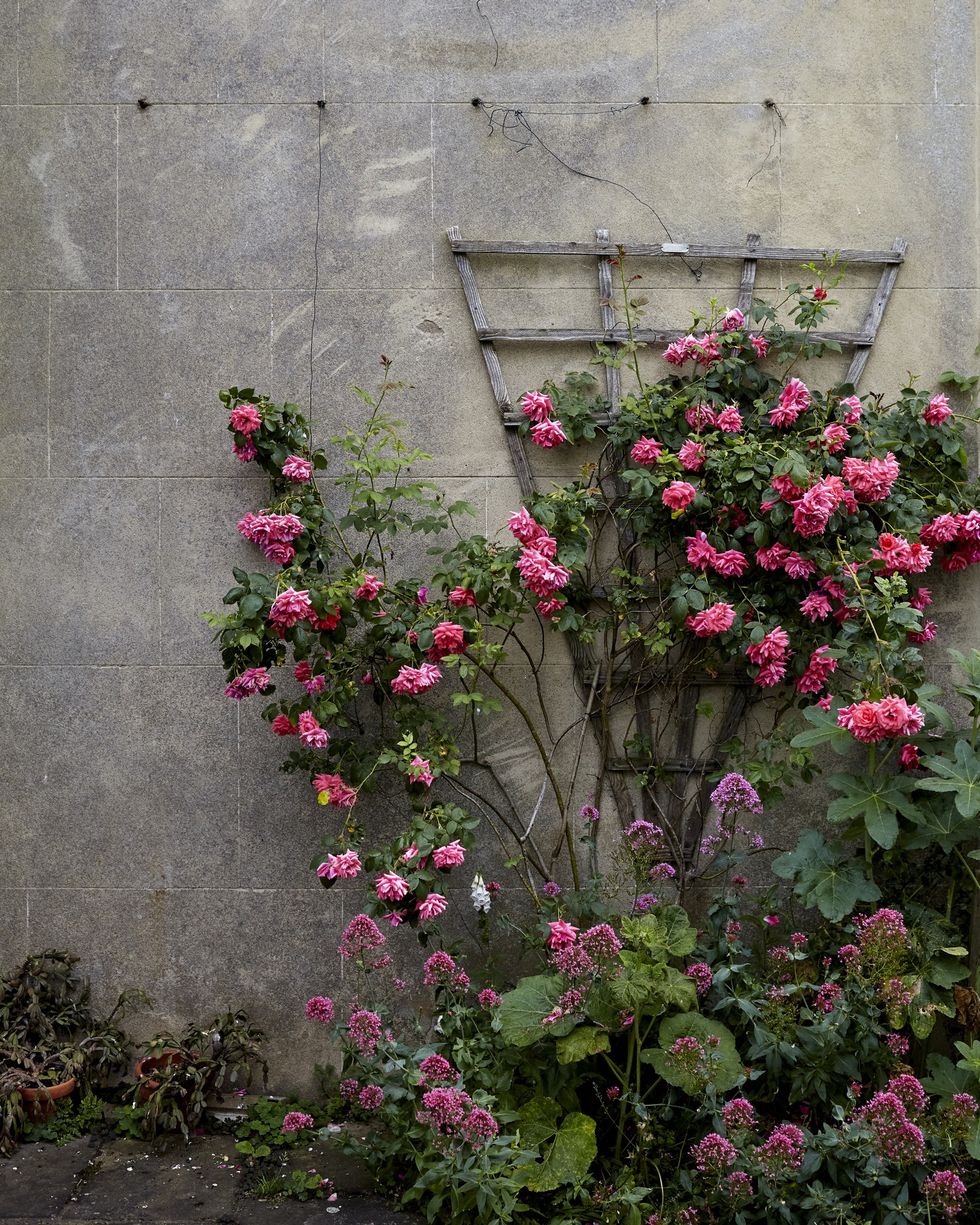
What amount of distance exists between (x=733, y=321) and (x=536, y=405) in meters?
0.64

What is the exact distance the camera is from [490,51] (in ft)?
11.2

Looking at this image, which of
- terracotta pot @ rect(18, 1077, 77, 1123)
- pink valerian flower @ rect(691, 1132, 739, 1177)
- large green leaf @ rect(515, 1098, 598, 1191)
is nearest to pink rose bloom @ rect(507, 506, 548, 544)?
large green leaf @ rect(515, 1098, 598, 1191)

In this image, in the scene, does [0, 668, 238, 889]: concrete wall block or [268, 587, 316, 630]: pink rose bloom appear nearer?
[268, 587, 316, 630]: pink rose bloom

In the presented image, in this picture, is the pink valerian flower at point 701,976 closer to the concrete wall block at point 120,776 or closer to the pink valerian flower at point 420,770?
the pink valerian flower at point 420,770

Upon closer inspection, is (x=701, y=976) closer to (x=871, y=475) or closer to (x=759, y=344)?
(x=871, y=475)

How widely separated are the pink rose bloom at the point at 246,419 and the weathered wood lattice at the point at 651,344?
743 mm

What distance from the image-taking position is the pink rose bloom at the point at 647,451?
10.5 ft

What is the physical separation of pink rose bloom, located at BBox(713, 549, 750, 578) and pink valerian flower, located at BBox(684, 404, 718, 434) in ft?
1.25

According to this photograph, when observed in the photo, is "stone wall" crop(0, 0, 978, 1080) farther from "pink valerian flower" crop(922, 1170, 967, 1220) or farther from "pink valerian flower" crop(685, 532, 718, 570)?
"pink valerian flower" crop(922, 1170, 967, 1220)

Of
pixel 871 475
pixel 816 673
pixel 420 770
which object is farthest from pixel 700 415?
pixel 420 770

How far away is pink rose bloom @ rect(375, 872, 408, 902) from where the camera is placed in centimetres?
288

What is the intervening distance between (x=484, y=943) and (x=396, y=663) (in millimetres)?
920

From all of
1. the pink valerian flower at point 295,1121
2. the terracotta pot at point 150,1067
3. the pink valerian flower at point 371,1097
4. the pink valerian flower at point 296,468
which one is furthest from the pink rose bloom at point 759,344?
the terracotta pot at point 150,1067

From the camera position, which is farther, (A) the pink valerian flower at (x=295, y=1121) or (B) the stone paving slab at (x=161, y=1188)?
(A) the pink valerian flower at (x=295, y=1121)
